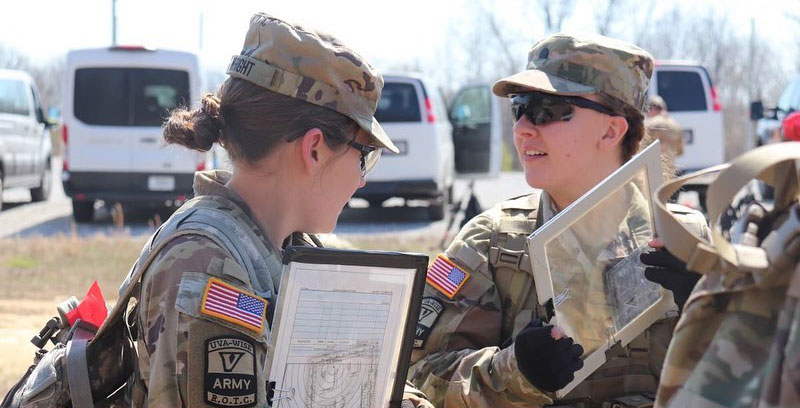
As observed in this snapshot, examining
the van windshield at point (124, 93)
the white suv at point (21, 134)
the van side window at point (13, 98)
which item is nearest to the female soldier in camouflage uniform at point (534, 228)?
the van windshield at point (124, 93)

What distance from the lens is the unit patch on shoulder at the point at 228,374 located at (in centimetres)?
206

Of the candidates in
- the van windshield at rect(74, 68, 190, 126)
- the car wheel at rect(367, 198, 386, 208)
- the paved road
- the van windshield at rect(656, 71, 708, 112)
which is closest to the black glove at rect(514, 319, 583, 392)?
the paved road

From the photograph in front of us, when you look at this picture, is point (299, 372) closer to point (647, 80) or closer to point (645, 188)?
point (645, 188)

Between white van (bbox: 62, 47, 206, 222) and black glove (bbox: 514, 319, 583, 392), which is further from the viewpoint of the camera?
white van (bbox: 62, 47, 206, 222)

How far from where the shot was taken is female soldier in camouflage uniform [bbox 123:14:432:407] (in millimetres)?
2072

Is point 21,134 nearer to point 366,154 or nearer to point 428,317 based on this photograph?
point 428,317

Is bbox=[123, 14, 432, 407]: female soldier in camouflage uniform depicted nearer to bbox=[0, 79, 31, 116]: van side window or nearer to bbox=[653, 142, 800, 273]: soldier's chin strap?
bbox=[653, 142, 800, 273]: soldier's chin strap

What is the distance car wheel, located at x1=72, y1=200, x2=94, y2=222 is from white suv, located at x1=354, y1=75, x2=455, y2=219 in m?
3.70

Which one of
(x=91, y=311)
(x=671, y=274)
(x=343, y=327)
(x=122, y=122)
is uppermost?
(x=671, y=274)

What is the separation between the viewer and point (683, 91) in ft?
46.1

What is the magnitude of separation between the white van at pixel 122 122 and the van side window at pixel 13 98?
77.7 inches

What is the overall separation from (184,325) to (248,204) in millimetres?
401

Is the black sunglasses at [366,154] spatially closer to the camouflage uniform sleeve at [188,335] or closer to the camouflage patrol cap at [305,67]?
the camouflage patrol cap at [305,67]

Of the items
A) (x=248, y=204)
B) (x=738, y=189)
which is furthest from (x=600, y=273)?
(x=738, y=189)
